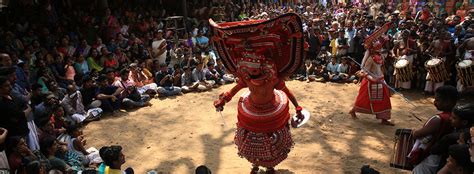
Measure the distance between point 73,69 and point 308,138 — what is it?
6.29 metres

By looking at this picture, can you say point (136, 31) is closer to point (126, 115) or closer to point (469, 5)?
point (126, 115)

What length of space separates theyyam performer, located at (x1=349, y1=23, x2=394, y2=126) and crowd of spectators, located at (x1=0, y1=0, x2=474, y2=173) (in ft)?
5.41

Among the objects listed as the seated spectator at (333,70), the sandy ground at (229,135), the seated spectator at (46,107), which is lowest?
the sandy ground at (229,135)

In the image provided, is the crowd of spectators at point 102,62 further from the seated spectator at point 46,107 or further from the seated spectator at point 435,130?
the seated spectator at point 435,130

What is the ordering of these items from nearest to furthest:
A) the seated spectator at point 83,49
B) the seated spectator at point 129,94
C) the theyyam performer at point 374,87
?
the theyyam performer at point 374,87, the seated spectator at point 129,94, the seated spectator at point 83,49

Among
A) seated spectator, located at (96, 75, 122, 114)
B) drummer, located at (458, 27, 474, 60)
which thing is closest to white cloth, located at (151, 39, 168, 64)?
seated spectator, located at (96, 75, 122, 114)

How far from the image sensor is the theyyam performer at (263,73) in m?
4.40

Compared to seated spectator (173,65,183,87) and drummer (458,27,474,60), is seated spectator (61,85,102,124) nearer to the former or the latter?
seated spectator (173,65,183,87)

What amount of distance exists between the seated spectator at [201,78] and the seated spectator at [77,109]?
287cm

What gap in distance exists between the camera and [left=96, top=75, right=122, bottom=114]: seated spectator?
8500mm

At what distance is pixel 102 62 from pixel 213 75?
3066mm

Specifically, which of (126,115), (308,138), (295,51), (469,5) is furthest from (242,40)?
(469,5)

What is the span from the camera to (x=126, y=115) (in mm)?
8523

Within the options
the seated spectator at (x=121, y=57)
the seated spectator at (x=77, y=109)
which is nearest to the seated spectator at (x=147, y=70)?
the seated spectator at (x=121, y=57)
